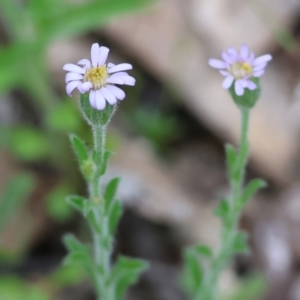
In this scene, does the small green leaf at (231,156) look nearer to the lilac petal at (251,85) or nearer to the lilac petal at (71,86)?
the lilac petal at (251,85)

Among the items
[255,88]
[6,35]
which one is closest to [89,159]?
[255,88]

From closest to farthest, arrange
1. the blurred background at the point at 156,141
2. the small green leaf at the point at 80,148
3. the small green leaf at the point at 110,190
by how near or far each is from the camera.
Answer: the small green leaf at the point at 80,148, the small green leaf at the point at 110,190, the blurred background at the point at 156,141

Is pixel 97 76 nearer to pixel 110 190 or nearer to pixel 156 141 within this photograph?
pixel 110 190

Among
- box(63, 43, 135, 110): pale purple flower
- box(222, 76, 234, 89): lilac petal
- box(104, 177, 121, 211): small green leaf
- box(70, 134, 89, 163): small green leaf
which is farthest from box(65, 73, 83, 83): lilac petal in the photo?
box(222, 76, 234, 89): lilac petal

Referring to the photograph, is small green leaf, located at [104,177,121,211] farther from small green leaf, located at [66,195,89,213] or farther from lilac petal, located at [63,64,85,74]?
lilac petal, located at [63,64,85,74]

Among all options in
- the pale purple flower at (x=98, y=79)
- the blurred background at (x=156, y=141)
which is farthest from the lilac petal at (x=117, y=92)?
the blurred background at (x=156, y=141)
